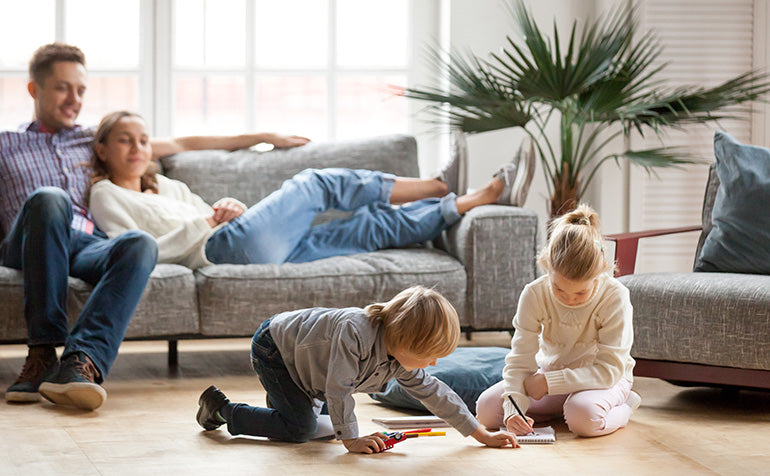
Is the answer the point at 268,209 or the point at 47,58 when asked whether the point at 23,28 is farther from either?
the point at 268,209

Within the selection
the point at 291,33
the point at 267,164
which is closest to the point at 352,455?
the point at 267,164

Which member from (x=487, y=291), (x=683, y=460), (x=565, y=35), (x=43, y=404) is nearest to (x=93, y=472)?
(x=43, y=404)

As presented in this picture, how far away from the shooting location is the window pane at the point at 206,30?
4.38 m

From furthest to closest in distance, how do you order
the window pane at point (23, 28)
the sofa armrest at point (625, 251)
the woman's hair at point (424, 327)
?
the window pane at point (23, 28)
the sofa armrest at point (625, 251)
the woman's hair at point (424, 327)

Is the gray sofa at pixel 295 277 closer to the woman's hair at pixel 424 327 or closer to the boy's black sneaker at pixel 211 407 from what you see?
the boy's black sneaker at pixel 211 407

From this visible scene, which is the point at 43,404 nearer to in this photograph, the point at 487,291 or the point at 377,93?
the point at 487,291

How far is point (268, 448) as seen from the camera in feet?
7.25

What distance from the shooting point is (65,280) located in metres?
2.82

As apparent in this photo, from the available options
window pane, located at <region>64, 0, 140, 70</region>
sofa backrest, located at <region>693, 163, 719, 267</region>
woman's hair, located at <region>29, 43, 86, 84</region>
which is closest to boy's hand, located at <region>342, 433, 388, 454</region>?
sofa backrest, located at <region>693, 163, 719, 267</region>

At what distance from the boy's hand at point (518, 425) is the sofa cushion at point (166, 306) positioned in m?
1.18

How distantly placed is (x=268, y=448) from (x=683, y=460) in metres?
0.91

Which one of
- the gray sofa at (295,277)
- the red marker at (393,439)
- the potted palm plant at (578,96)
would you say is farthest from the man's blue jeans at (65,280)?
the potted palm plant at (578,96)

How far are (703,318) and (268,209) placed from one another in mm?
1430

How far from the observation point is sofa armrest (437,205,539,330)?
324 cm
